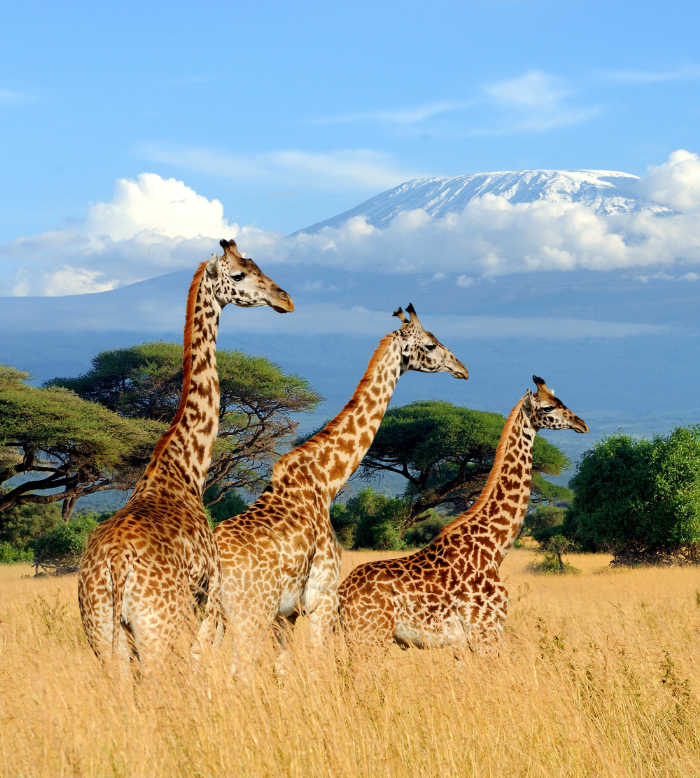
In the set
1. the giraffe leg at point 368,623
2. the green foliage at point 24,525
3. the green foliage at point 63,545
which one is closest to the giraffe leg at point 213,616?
the giraffe leg at point 368,623

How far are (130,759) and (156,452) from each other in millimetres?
2660

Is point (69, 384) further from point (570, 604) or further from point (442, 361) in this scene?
point (442, 361)

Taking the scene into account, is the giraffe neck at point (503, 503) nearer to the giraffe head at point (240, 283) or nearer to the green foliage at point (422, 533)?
the giraffe head at point (240, 283)

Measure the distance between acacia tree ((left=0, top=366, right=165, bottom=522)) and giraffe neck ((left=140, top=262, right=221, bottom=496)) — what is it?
19.7 m

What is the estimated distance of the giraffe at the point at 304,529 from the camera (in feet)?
21.7

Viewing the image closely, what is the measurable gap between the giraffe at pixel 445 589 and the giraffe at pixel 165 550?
1374 mm

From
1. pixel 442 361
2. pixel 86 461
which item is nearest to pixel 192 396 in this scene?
pixel 442 361

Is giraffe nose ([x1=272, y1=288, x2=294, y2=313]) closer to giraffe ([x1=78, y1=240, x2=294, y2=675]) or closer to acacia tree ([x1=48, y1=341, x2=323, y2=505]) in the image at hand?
giraffe ([x1=78, y1=240, x2=294, y2=675])

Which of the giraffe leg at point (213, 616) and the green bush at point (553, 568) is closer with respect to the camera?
the giraffe leg at point (213, 616)

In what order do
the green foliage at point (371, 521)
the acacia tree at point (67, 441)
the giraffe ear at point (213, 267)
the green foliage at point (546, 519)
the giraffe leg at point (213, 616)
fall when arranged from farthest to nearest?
the green foliage at point (546, 519)
the green foliage at point (371, 521)
the acacia tree at point (67, 441)
the giraffe ear at point (213, 267)
the giraffe leg at point (213, 616)

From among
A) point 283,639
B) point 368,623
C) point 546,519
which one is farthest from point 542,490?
point 283,639

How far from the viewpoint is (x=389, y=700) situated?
584 cm

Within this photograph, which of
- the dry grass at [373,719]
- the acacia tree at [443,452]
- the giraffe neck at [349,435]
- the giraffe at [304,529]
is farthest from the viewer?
the acacia tree at [443,452]

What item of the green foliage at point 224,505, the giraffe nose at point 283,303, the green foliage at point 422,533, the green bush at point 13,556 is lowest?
the green foliage at point 422,533
